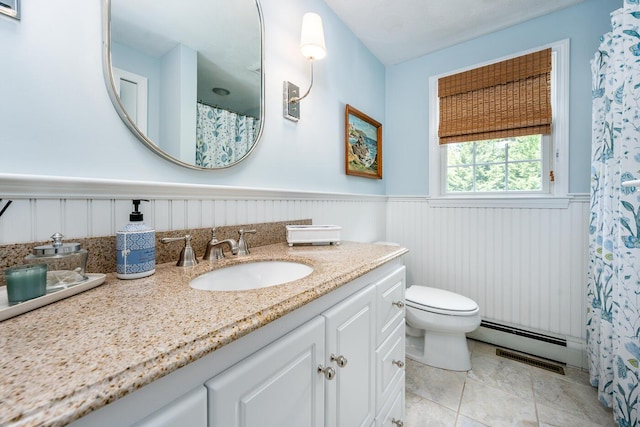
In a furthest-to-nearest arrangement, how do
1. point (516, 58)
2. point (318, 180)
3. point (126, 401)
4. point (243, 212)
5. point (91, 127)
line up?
point (516, 58) < point (318, 180) < point (243, 212) < point (91, 127) < point (126, 401)

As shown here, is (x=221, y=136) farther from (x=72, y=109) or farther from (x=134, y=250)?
(x=134, y=250)

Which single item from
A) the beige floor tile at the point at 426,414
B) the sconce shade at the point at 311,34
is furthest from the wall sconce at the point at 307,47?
the beige floor tile at the point at 426,414

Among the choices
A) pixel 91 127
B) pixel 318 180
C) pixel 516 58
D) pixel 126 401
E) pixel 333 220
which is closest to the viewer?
pixel 126 401

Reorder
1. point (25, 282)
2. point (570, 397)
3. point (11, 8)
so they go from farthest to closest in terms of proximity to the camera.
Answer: point (570, 397) → point (11, 8) → point (25, 282)

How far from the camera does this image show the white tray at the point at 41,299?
491 millimetres

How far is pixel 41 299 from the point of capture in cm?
54

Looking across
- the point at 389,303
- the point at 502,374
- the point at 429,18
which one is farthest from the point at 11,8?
the point at 502,374

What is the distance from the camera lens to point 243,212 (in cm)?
120

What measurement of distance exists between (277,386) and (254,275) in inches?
20.1

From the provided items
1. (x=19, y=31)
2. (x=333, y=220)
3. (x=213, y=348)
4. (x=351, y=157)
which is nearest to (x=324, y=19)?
(x=351, y=157)

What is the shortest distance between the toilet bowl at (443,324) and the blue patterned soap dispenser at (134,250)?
152cm

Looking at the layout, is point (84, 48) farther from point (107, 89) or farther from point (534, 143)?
point (534, 143)

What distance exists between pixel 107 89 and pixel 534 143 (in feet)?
8.13

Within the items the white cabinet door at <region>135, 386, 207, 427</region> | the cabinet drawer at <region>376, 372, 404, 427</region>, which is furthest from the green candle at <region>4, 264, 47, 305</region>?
the cabinet drawer at <region>376, 372, 404, 427</region>
